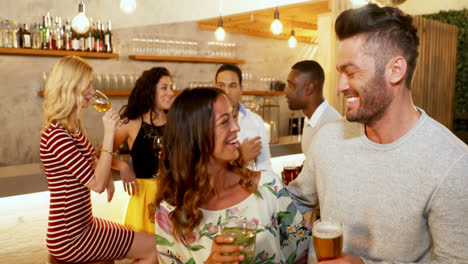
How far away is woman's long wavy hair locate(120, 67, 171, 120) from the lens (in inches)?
121

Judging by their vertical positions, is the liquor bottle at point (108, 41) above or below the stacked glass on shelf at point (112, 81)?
above

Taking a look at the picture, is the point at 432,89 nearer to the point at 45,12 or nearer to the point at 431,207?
the point at 45,12

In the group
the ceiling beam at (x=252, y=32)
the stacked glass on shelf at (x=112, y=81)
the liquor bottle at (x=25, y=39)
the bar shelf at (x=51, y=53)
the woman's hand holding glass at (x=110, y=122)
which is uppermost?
the ceiling beam at (x=252, y=32)

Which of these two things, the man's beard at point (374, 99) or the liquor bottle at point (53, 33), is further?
the liquor bottle at point (53, 33)

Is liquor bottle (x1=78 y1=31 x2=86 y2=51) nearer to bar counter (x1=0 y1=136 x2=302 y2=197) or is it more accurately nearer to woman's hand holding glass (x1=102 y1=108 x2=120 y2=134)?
bar counter (x1=0 y1=136 x2=302 y2=197)

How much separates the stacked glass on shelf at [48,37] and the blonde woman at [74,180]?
279cm

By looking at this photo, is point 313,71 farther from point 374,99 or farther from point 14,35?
point 14,35

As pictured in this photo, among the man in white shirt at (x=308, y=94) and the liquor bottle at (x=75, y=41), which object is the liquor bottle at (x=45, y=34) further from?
the man in white shirt at (x=308, y=94)

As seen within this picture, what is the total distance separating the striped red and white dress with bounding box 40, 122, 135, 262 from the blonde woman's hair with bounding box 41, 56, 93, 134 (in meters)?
0.12

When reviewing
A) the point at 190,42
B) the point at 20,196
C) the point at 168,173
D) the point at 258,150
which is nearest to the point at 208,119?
the point at 168,173

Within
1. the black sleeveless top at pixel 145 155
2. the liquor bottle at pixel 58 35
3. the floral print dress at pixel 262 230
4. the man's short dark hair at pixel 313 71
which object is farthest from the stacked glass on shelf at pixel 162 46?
the floral print dress at pixel 262 230

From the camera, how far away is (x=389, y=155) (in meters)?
1.31

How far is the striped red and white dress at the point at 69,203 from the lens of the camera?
2148mm

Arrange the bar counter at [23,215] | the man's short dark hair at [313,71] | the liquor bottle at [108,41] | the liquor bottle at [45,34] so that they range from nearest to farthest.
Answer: the bar counter at [23,215] < the man's short dark hair at [313,71] < the liquor bottle at [45,34] < the liquor bottle at [108,41]
